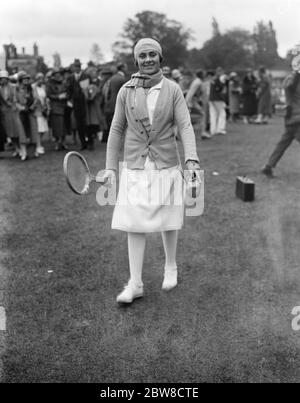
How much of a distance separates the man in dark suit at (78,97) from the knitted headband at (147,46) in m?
8.17

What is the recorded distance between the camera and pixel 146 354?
351 cm

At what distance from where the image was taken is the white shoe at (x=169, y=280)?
4547 mm

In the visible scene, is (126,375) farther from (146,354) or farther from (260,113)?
(260,113)

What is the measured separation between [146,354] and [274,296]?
138 cm

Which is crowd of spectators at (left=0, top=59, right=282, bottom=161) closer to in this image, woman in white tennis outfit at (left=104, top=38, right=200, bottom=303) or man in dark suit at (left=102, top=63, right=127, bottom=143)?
man in dark suit at (left=102, top=63, right=127, bottom=143)

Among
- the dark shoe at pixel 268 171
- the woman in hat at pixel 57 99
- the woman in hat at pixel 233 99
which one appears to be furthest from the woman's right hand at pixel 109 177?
the woman in hat at pixel 233 99

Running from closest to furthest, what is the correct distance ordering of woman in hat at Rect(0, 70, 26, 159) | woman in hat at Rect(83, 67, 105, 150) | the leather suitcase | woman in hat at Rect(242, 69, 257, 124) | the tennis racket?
the tennis racket → the leather suitcase → woman in hat at Rect(0, 70, 26, 159) → woman in hat at Rect(83, 67, 105, 150) → woman in hat at Rect(242, 69, 257, 124)

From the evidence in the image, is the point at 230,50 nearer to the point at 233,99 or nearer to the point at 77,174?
the point at 233,99

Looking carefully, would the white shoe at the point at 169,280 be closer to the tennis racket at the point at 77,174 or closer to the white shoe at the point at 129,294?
the white shoe at the point at 129,294

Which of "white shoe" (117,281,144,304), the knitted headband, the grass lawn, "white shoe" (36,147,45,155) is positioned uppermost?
the knitted headband

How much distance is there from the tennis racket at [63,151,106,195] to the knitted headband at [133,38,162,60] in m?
0.94

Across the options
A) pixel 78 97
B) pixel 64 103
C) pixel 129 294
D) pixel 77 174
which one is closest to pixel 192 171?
pixel 77 174

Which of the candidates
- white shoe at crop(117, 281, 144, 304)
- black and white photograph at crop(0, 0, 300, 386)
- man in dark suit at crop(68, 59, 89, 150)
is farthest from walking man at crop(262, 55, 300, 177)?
man in dark suit at crop(68, 59, 89, 150)

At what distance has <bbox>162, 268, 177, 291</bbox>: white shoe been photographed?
455cm
